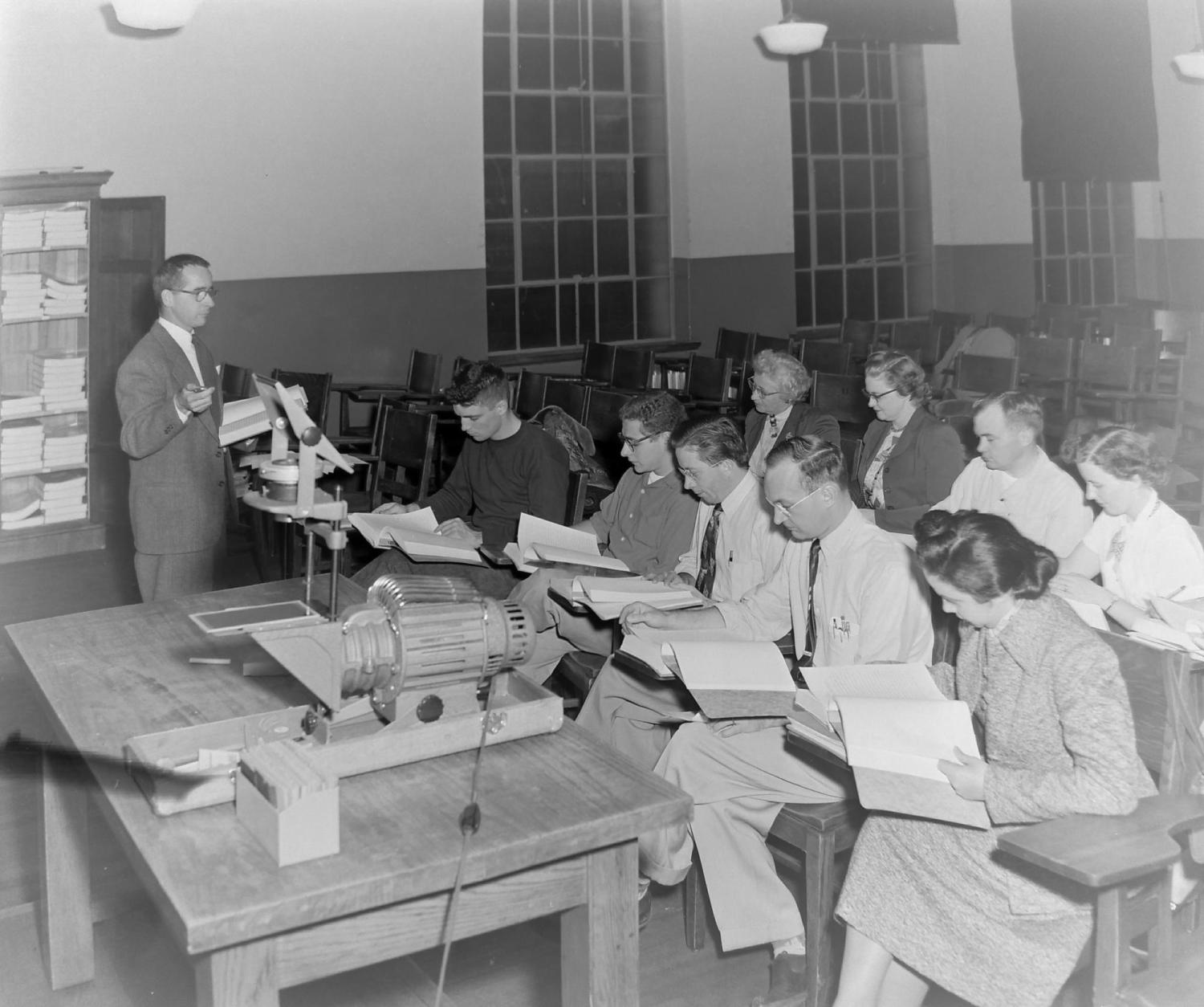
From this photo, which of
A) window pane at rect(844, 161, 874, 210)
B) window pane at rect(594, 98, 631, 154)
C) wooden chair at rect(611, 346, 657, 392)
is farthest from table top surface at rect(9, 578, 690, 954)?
window pane at rect(844, 161, 874, 210)

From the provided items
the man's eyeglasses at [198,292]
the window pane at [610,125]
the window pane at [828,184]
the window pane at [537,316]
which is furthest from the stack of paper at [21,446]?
the window pane at [828,184]

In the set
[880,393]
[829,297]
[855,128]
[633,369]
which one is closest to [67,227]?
[633,369]

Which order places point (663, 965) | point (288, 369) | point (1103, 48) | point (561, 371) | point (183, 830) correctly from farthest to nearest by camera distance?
point (1103, 48), point (561, 371), point (288, 369), point (663, 965), point (183, 830)

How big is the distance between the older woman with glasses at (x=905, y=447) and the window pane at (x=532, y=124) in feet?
16.8

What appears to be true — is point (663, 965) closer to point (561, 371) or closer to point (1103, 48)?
point (561, 371)

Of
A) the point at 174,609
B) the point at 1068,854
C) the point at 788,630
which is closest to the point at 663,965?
the point at 788,630

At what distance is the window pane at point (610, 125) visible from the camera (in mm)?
9195

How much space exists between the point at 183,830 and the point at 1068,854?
1.23 meters

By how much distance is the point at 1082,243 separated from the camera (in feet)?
36.3

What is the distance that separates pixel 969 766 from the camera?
82.4 inches

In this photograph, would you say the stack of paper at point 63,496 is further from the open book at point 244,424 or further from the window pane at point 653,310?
the window pane at point 653,310

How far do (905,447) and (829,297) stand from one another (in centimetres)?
640

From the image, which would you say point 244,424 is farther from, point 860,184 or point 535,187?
point 860,184

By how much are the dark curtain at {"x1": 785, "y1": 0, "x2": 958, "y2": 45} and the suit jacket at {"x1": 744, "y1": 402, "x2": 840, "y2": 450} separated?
548cm
